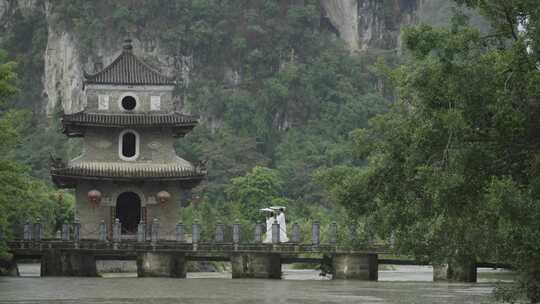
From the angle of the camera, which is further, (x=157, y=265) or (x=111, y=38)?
(x=111, y=38)

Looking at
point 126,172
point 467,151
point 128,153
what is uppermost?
point 128,153

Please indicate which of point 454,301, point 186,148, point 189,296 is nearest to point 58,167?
point 189,296

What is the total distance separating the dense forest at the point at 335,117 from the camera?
32312 mm

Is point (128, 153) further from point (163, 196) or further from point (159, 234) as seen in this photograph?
point (159, 234)

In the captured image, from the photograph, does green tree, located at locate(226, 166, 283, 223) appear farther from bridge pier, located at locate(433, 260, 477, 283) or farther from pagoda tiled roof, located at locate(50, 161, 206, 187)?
bridge pier, located at locate(433, 260, 477, 283)

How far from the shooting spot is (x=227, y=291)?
146ft

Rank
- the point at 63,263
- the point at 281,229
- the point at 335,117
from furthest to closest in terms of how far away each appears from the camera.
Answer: the point at 335,117 < the point at 281,229 < the point at 63,263

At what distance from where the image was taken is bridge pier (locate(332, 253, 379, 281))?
180ft

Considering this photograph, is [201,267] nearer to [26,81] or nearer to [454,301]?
[454,301]

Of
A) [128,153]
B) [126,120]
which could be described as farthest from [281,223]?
[126,120]

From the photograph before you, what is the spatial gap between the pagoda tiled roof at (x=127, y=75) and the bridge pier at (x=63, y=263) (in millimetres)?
10759

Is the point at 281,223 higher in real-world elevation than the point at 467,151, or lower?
lower

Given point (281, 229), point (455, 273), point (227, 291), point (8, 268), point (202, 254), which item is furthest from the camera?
point (281, 229)

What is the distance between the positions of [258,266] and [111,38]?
8388 centimetres
